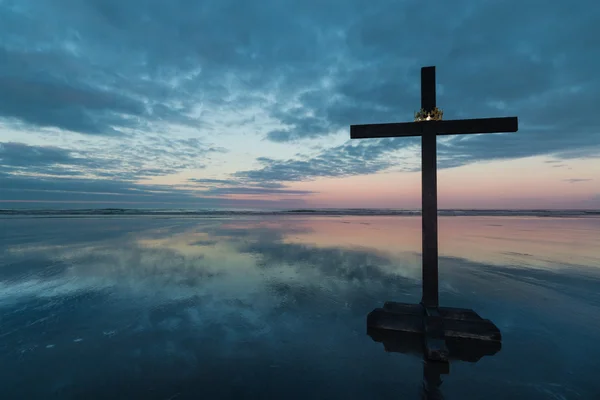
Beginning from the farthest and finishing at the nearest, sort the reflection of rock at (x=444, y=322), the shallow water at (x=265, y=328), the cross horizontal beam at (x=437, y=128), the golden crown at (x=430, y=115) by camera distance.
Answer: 1. the golden crown at (x=430, y=115)
2. the cross horizontal beam at (x=437, y=128)
3. the reflection of rock at (x=444, y=322)
4. the shallow water at (x=265, y=328)

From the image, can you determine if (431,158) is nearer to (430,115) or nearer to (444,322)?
(430,115)

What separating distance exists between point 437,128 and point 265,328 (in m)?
5.64

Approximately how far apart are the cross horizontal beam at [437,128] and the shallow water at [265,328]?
4.23 metres

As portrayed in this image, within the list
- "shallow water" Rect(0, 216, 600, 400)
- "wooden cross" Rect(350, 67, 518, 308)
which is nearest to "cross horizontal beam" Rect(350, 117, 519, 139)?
"wooden cross" Rect(350, 67, 518, 308)

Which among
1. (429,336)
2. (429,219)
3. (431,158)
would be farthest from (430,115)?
(429,336)

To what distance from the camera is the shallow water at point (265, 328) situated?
153 inches

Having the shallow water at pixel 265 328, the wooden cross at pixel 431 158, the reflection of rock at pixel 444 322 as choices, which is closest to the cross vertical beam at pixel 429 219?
the wooden cross at pixel 431 158

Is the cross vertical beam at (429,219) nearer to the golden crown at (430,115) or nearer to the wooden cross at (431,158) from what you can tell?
the wooden cross at (431,158)

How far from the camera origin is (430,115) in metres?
5.73

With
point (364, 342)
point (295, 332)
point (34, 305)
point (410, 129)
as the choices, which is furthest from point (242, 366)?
point (34, 305)

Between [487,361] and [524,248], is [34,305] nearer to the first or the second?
[487,361]

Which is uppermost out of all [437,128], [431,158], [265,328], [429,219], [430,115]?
[430,115]

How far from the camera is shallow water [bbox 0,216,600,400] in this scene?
389 cm

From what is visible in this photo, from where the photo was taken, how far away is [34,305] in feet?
22.3
